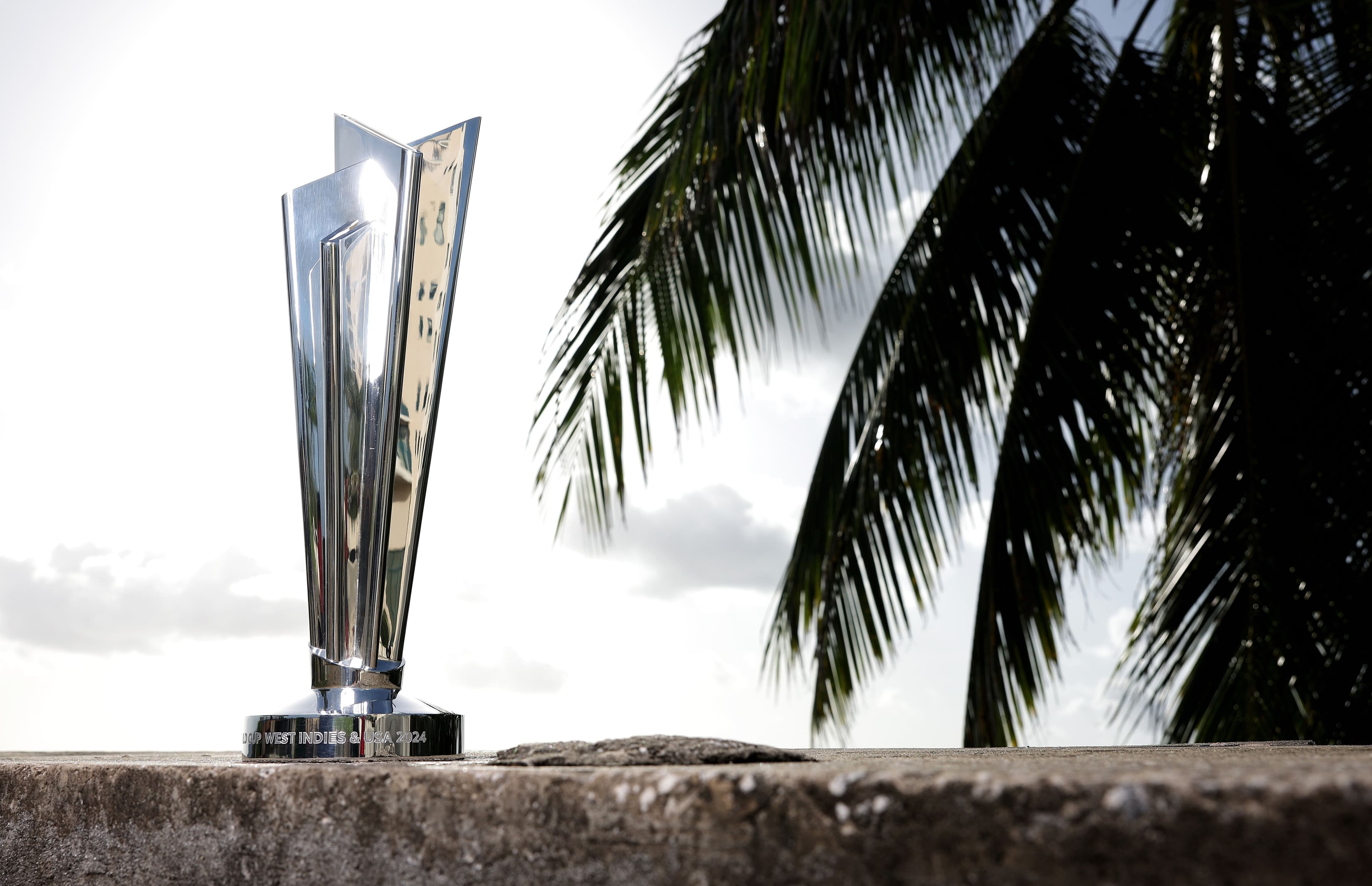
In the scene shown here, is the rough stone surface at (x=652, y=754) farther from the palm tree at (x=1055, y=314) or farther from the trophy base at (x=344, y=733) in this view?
the palm tree at (x=1055, y=314)

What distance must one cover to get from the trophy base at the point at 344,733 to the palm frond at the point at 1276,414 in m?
2.00

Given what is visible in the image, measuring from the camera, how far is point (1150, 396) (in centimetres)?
291

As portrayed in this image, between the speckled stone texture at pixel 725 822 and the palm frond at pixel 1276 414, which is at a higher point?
the palm frond at pixel 1276 414

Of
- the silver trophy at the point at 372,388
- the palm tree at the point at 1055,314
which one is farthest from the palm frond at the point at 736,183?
the silver trophy at the point at 372,388

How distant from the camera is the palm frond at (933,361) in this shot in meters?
2.97

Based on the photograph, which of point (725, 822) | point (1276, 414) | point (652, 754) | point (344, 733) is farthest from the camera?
point (1276, 414)

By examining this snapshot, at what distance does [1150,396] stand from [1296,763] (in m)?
2.66

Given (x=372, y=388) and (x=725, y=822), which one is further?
(x=372, y=388)

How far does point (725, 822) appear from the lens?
484 mm

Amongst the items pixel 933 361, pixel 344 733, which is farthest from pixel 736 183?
pixel 344 733

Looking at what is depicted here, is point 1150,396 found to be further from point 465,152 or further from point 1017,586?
point 465,152

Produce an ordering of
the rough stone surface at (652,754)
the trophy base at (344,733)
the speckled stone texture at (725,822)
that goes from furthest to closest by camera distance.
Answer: the trophy base at (344,733)
the rough stone surface at (652,754)
the speckled stone texture at (725,822)

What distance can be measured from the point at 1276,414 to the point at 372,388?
7.34ft

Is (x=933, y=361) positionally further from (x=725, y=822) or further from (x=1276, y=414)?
(x=725, y=822)
